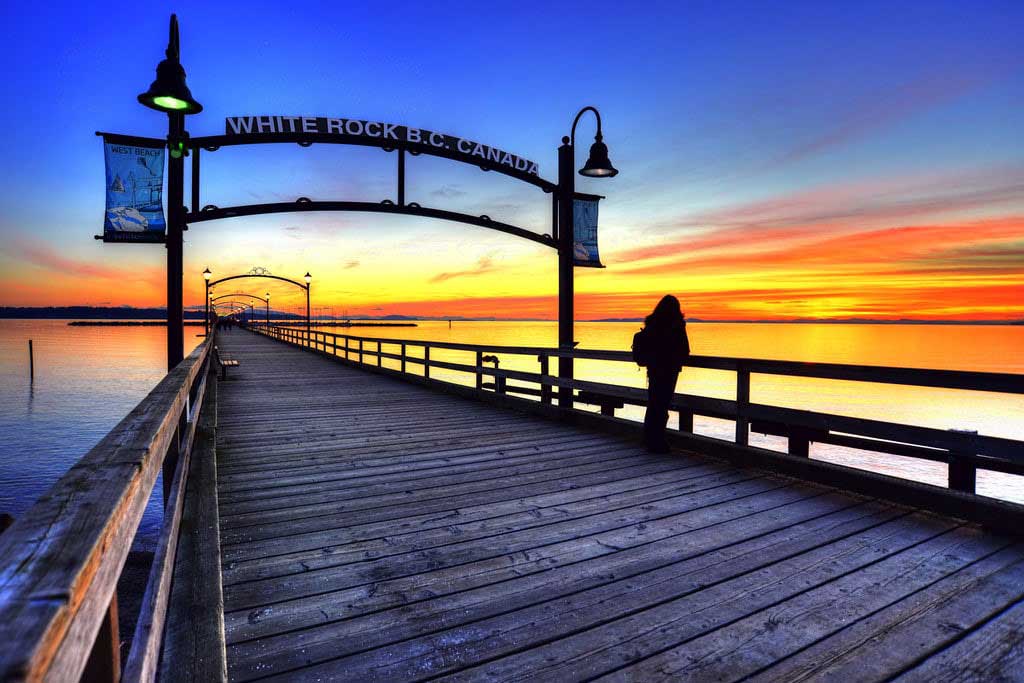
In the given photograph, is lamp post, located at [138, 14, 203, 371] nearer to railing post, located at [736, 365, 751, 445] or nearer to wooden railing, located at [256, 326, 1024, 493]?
wooden railing, located at [256, 326, 1024, 493]

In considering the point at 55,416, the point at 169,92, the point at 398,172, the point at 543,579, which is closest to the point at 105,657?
the point at 543,579

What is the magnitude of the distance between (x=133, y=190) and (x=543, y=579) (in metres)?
7.85

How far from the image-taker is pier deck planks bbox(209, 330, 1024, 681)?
233 cm

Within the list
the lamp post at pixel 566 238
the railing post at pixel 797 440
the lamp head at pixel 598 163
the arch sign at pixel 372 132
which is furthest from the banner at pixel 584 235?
the railing post at pixel 797 440

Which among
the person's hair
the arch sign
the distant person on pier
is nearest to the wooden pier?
the distant person on pier

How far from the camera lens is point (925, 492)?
4062 millimetres

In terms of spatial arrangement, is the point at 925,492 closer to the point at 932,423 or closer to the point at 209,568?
the point at 209,568

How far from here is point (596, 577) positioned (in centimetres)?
305

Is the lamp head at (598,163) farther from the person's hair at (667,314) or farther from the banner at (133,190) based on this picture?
the banner at (133,190)

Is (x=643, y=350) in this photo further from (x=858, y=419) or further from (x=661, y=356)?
(x=858, y=419)

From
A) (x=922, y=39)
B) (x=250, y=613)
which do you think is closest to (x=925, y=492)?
(x=250, y=613)

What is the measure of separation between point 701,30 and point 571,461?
11238 millimetres

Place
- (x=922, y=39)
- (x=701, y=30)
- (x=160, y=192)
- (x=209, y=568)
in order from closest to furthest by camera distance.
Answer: (x=209, y=568)
(x=160, y=192)
(x=922, y=39)
(x=701, y=30)

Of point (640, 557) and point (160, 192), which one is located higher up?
point (160, 192)
